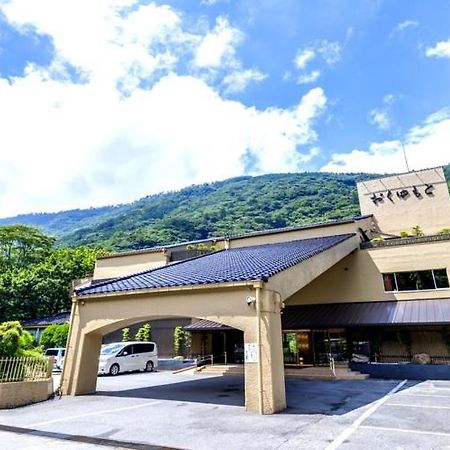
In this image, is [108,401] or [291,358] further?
[291,358]

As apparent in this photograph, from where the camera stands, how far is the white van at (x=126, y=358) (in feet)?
66.4

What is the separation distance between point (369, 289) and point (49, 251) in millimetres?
46122

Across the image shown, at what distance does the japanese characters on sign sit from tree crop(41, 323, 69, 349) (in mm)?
27242

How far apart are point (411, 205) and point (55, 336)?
2975 centimetres

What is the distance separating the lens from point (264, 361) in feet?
30.8

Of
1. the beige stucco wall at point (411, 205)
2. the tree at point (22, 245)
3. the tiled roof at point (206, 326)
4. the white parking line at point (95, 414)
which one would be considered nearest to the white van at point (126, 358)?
the tiled roof at point (206, 326)

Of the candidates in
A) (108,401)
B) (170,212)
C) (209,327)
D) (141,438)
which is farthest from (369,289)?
(170,212)

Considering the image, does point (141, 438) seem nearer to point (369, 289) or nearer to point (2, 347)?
point (2, 347)

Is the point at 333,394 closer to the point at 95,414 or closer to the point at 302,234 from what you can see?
the point at 95,414

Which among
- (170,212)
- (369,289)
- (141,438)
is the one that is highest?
(170,212)

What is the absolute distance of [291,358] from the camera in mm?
20484

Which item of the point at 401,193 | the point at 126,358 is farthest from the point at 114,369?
the point at 401,193

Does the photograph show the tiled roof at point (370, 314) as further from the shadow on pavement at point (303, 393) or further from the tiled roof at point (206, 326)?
the tiled roof at point (206, 326)

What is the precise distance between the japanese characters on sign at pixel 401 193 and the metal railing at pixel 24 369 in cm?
2889
